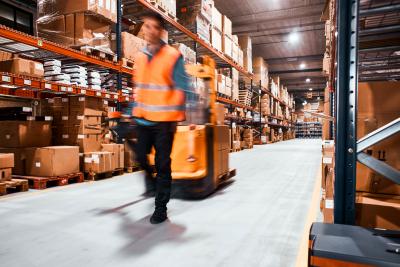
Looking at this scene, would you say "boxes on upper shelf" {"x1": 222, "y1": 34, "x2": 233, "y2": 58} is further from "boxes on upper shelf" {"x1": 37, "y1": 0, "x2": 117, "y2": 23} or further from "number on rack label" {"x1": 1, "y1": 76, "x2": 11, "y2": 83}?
"number on rack label" {"x1": 1, "y1": 76, "x2": 11, "y2": 83}

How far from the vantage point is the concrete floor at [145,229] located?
219cm

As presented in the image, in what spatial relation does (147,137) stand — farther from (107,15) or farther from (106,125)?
(107,15)

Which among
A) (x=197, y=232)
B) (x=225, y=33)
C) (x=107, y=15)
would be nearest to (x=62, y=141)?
(x=107, y=15)

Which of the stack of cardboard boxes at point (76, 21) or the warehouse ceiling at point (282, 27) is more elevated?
the warehouse ceiling at point (282, 27)

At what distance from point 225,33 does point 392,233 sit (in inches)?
420

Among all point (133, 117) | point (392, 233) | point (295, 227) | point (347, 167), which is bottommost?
point (295, 227)

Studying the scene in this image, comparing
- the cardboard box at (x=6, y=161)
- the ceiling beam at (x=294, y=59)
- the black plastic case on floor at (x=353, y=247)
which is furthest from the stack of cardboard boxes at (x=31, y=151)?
the ceiling beam at (x=294, y=59)

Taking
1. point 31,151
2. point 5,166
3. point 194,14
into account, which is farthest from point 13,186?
point 194,14

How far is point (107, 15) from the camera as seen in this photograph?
5973mm

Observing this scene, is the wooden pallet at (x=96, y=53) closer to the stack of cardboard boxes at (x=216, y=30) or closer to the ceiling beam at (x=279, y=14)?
the stack of cardboard boxes at (x=216, y=30)

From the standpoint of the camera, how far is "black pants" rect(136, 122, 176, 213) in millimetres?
2879

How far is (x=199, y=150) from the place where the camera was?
3.92 m

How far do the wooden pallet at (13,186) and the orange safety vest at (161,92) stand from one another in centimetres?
279

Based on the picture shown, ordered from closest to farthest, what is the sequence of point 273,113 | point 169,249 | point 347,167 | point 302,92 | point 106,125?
point 347,167, point 169,249, point 106,125, point 273,113, point 302,92
